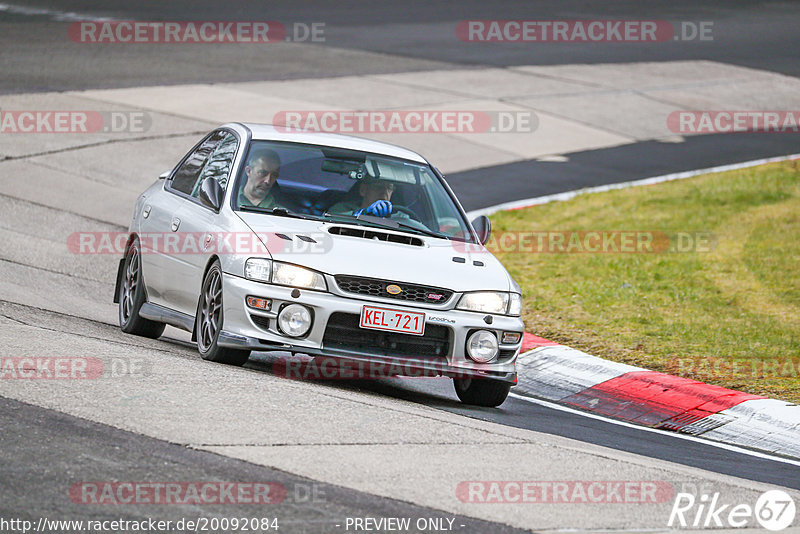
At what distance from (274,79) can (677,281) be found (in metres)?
12.6

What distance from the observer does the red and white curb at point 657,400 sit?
8766 mm

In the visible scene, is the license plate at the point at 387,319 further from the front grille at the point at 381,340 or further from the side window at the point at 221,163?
the side window at the point at 221,163

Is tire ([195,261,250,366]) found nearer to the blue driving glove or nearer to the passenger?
the passenger

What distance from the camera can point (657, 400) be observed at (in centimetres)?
945

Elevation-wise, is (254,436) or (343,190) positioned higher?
(343,190)

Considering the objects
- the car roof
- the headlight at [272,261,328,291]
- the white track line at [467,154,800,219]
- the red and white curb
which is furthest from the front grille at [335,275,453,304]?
the white track line at [467,154,800,219]

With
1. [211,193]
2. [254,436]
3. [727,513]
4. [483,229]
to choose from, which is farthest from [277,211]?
[727,513]

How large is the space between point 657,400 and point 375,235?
2489 mm

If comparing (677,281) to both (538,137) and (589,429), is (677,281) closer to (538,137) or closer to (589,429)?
(589,429)

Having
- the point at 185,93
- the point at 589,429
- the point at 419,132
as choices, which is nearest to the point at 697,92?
the point at 419,132

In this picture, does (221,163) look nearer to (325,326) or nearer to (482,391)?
(325,326)

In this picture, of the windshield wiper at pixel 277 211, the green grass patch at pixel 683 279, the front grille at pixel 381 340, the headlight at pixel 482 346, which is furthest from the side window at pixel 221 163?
the green grass patch at pixel 683 279

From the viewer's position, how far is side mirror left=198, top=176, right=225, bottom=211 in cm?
877

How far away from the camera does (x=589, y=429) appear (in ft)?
28.1
